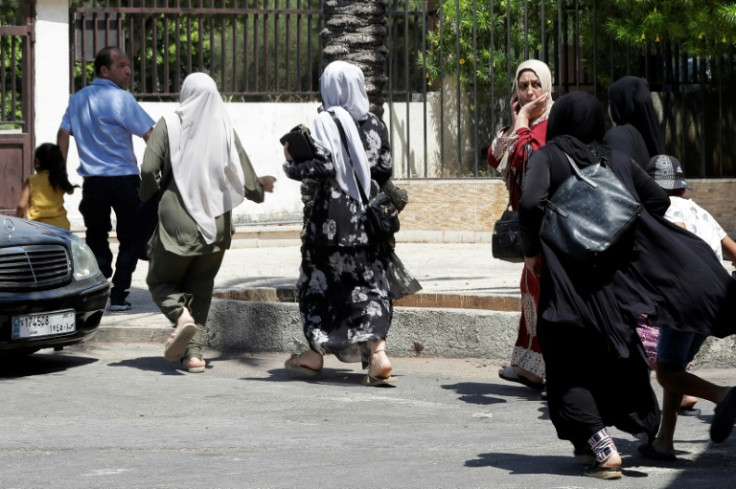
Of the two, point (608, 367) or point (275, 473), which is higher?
point (608, 367)

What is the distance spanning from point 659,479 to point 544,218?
1130 mm

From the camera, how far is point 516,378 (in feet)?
25.7

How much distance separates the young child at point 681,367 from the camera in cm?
573

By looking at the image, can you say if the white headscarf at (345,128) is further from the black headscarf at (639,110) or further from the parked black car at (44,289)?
the parked black car at (44,289)

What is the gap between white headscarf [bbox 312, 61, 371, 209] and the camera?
795 centimetres

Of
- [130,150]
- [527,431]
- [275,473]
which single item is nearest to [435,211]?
[130,150]

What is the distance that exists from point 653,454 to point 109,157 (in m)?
5.55

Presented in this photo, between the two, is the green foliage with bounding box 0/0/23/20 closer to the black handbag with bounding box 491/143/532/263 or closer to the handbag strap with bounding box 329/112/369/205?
the handbag strap with bounding box 329/112/369/205

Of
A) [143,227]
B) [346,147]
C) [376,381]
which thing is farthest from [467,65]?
[376,381]

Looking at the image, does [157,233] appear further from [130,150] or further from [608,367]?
[608,367]

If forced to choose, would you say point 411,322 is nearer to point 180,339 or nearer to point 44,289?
point 180,339

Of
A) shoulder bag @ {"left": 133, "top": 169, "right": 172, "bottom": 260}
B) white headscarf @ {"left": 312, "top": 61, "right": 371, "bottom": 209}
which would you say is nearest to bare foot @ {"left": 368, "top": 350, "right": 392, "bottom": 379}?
white headscarf @ {"left": 312, "top": 61, "right": 371, "bottom": 209}

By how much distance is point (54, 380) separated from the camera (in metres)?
8.33

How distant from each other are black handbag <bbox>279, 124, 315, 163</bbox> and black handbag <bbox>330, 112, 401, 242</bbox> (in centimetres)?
19
